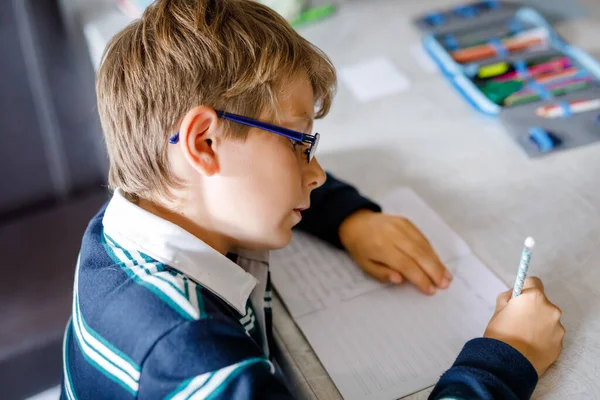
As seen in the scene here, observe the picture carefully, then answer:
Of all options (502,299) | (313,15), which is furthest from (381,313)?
(313,15)

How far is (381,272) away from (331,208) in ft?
0.44

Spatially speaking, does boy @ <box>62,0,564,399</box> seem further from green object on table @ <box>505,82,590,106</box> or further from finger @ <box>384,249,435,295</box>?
green object on table @ <box>505,82,590,106</box>

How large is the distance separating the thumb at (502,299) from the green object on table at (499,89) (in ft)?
1.50

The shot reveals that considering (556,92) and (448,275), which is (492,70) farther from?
(448,275)

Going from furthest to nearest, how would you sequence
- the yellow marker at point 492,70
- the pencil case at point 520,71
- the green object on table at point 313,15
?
the green object on table at point 313,15, the yellow marker at point 492,70, the pencil case at point 520,71

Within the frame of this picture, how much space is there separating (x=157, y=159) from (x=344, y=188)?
1.08ft

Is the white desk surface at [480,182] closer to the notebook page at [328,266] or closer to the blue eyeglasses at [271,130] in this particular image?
the notebook page at [328,266]

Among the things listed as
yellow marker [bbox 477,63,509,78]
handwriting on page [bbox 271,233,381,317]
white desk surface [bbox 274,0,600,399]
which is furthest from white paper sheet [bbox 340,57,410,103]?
handwriting on page [bbox 271,233,381,317]

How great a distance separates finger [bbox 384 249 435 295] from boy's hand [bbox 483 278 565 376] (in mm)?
102

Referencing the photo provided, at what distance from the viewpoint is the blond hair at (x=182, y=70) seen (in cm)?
70

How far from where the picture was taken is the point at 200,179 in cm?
73

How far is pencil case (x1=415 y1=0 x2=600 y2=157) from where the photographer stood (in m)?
1.09

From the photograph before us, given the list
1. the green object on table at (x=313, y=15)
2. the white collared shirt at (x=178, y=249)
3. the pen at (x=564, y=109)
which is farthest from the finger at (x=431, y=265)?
the green object on table at (x=313, y=15)

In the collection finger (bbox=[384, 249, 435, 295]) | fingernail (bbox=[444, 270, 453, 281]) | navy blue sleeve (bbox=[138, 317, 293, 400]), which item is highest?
navy blue sleeve (bbox=[138, 317, 293, 400])
